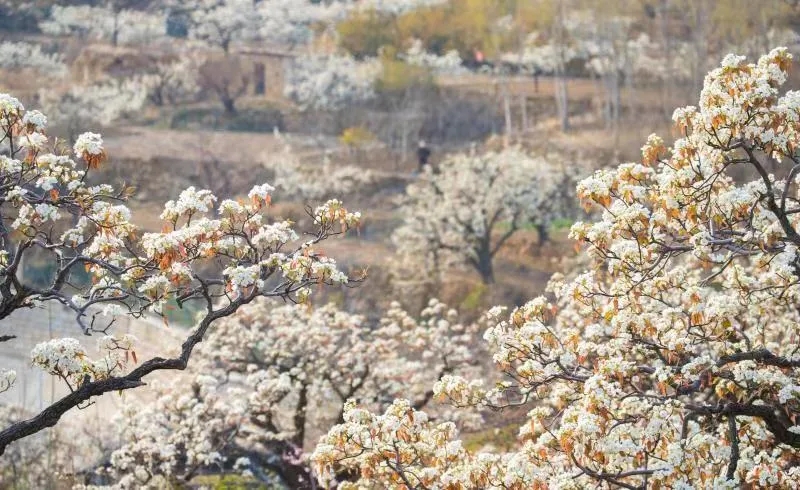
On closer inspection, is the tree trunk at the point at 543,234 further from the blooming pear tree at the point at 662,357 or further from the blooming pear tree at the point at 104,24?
the blooming pear tree at the point at 662,357

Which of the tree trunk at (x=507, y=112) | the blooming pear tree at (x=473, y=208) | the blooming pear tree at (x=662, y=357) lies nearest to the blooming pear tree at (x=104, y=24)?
the tree trunk at (x=507, y=112)

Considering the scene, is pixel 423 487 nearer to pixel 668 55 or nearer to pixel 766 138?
pixel 766 138

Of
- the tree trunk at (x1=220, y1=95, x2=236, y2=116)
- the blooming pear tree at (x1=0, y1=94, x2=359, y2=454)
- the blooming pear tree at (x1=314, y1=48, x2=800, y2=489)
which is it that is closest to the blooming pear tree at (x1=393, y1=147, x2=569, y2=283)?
the tree trunk at (x1=220, y1=95, x2=236, y2=116)

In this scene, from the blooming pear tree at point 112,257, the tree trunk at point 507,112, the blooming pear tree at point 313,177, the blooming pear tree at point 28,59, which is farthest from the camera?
the blooming pear tree at point 28,59

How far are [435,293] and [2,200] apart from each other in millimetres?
21830

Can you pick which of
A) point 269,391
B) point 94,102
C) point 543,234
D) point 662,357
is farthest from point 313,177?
point 662,357

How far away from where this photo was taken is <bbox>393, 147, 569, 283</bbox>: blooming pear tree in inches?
1147

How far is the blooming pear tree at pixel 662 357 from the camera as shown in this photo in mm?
7938

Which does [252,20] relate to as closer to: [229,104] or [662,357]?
[229,104]

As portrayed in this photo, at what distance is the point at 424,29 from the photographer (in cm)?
4266

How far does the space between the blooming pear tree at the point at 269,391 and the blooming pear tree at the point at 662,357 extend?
689 cm

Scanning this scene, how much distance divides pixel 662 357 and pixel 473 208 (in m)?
20.1

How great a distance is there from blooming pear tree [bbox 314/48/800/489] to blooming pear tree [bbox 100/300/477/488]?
689cm

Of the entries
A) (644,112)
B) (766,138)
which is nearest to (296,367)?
(766,138)
